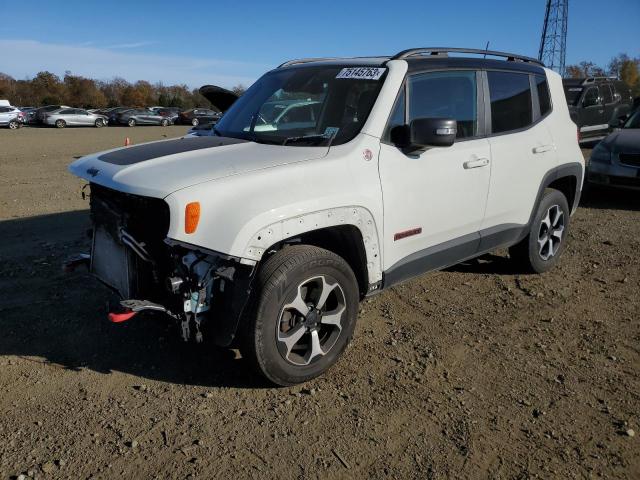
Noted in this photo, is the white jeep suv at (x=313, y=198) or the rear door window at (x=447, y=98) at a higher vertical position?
the rear door window at (x=447, y=98)

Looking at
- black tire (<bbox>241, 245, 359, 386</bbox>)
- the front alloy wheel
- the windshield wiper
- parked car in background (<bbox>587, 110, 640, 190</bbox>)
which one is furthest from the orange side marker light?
parked car in background (<bbox>587, 110, 640, 190</bbox>)

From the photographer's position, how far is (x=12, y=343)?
3893mm

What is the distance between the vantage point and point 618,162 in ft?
27.5

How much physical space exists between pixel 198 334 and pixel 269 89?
224 centimetres

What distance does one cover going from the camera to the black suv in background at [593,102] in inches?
566

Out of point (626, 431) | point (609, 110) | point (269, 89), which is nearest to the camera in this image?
point (626, 431)

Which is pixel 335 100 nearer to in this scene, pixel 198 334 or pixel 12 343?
pixel 198 334

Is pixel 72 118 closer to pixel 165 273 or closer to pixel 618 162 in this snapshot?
pixel 618 162

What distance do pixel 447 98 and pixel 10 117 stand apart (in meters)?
33.9

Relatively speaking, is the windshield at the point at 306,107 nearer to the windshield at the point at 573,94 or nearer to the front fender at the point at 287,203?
the front fender at the point at 287,203

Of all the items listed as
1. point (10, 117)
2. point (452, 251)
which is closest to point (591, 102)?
point (452, 251)

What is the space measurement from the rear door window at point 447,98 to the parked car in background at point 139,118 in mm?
39333

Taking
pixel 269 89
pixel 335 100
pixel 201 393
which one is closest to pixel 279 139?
pixel 335 100

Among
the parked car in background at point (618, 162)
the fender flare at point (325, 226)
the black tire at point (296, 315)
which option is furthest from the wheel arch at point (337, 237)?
the parked car in background at point (618, 162)
